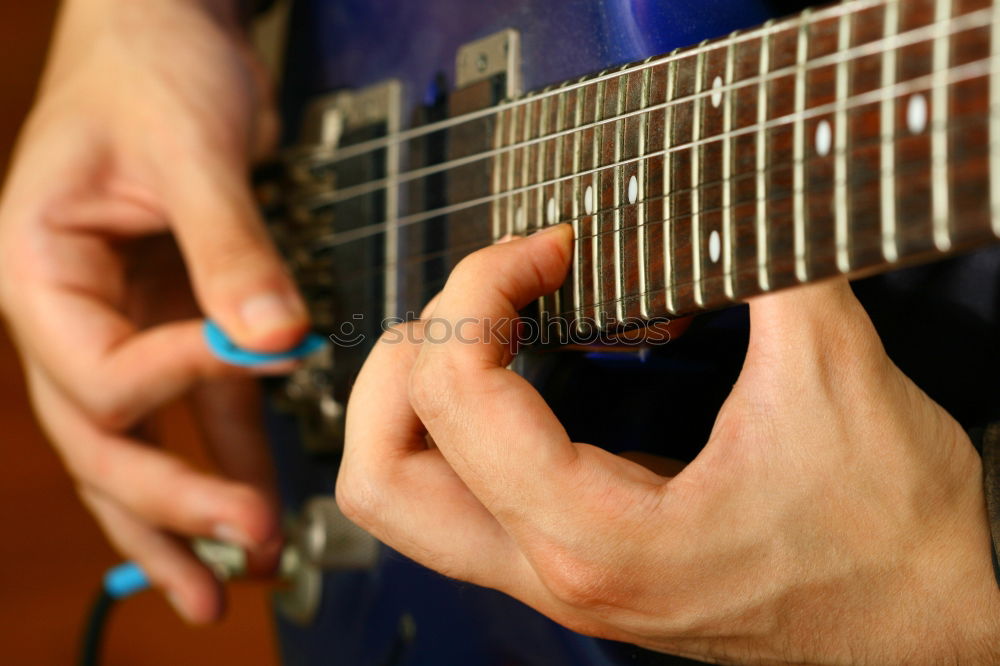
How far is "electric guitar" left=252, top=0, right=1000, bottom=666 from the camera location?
1.09 ft

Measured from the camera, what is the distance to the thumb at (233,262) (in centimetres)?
63

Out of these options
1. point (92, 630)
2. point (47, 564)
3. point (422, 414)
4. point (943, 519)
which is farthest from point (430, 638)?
point (47, 564)

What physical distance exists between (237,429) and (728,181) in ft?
2.13

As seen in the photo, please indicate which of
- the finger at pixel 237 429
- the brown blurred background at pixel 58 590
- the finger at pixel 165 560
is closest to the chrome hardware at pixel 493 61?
the finger at pixel 237 429

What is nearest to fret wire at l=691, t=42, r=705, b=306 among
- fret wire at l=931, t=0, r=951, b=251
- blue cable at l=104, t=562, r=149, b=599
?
fret wire at l=931, t=0, r=951, b=251

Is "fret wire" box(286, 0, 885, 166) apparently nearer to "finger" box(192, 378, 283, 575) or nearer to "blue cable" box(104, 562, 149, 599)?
"finger" box(192, 378, 283, 575)

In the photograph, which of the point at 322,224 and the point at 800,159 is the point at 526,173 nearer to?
the point at 800,159

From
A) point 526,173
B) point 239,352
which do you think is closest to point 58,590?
point 239,352

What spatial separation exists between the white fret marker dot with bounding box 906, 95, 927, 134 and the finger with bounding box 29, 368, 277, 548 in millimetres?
618

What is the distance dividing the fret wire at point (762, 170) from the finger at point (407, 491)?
8.0 inches

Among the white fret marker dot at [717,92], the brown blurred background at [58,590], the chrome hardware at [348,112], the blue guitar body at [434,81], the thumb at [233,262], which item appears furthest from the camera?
the brown blurred background at [58,590]

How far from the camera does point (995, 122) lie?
301mm

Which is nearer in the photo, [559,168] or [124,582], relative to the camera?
[559,168]

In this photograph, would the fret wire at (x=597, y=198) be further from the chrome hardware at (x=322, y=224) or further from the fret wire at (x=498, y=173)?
the chrome hardware at (x=322, y=224)
